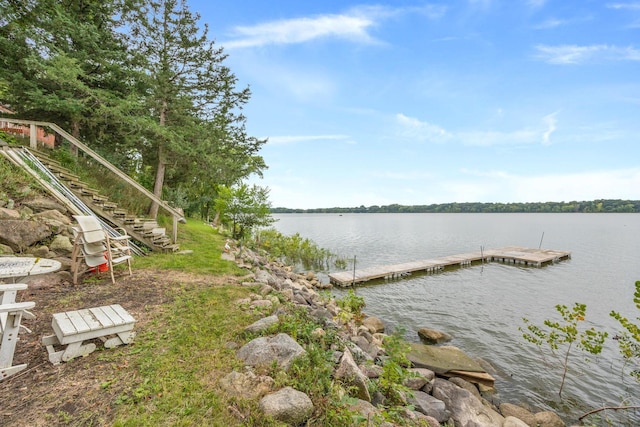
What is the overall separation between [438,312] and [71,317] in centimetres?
1175

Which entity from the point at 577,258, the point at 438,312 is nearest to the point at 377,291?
the point at 438,312

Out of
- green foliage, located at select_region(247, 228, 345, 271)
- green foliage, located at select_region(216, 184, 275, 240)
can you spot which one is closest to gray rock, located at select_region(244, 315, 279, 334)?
green foliage, located at select_region(216, 184, 275, 240)

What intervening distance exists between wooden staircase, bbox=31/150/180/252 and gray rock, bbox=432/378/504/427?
8381 mm

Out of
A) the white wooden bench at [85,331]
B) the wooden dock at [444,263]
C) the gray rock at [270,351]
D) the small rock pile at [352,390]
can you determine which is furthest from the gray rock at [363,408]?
the wooden dock at [444,263]

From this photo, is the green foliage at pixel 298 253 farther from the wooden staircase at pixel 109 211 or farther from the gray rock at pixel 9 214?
the gray rock at pixel 9 214

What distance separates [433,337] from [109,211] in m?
11.0

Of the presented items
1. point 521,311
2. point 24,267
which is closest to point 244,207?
point 24,267

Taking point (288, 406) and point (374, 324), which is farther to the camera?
point (374, 324)

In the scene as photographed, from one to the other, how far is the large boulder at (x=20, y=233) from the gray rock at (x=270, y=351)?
5537mm

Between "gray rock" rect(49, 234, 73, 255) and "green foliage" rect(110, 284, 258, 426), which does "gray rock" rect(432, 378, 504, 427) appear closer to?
"green foliage" rect(110, 284, 258, 426)

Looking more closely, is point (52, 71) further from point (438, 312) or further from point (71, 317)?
point (438, 312)

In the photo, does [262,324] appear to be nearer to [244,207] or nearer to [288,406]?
[288,406]

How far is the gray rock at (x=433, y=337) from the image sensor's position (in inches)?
340

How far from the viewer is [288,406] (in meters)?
2.42
